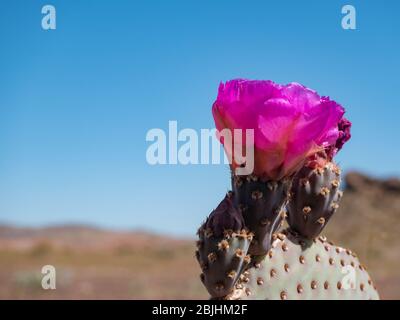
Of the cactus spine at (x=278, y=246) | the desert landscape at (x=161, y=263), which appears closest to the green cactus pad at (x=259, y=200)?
the cactus spine at (x=278, y=246)

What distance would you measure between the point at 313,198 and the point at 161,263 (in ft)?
89.9

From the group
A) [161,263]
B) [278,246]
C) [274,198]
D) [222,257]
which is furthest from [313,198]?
[161,263]

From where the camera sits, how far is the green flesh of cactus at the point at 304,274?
207 cm

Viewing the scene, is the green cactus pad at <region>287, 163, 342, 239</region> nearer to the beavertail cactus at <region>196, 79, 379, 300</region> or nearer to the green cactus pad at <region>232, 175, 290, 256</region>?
the beavertail cactus at <region>196, 79, 379, 300</region>

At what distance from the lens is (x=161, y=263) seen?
29141 mm

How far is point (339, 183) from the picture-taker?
2.26 metres

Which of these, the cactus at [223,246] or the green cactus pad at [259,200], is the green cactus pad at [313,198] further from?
the cactus at [223,246]

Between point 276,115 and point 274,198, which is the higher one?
point 276,115

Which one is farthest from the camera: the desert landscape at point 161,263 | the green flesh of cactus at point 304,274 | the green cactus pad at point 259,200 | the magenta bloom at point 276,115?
the desert landscape at point 161,263

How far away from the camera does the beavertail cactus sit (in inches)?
67.7

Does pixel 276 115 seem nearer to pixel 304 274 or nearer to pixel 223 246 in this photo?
pixel 223 246

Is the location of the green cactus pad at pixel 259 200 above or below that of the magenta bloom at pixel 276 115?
below

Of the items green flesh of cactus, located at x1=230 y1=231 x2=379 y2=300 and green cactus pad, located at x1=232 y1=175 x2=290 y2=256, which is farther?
green flesh of cactus, located at x1=230 y1=231 x2=379 y2=300

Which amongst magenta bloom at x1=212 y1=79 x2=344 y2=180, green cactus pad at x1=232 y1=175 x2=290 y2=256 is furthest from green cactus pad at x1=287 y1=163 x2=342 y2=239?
magenta bloom at x1=212 y1=79 x2=344 y2=180
